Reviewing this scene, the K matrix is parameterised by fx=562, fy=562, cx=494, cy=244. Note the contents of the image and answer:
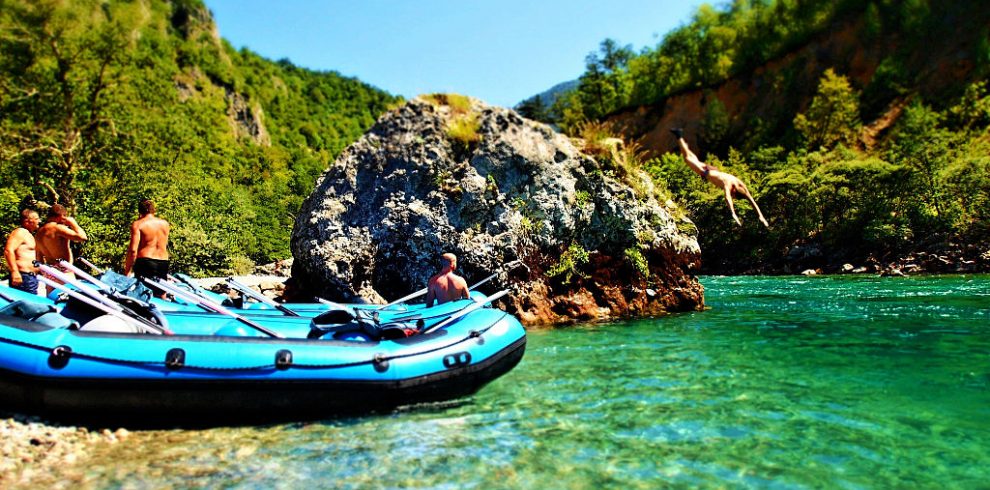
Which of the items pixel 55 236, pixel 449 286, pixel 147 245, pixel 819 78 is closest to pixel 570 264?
pixel 449 286

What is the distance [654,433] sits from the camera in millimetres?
4336

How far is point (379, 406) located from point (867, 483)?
12.0 feet

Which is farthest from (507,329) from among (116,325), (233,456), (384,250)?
(384,250)

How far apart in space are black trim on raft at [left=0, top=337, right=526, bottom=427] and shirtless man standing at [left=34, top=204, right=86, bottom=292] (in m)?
3.45

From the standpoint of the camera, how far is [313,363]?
15.8ft

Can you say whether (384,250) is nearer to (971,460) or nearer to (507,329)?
(507,329)

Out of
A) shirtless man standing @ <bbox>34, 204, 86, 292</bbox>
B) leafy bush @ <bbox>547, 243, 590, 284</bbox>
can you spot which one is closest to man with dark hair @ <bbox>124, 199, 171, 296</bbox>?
shirtless man standing @ <bbox>34, 204, 86, 292</bbox>

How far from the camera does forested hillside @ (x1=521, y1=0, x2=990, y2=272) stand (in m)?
24.1

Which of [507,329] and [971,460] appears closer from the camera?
[971,460]

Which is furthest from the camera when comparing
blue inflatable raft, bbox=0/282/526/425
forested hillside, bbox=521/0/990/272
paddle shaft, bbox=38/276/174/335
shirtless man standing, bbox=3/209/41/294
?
forested hillside, bbox=521/0/990/272

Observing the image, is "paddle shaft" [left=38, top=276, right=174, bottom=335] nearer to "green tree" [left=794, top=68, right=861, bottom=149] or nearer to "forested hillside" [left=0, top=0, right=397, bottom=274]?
"forested hillside" [left=0, top=0, right=397, bottom=274]

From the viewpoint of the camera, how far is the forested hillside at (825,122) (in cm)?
2414

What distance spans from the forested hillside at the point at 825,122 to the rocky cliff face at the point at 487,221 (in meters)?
2.08

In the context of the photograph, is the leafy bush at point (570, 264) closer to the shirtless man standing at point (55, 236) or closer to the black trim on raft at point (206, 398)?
the black trim on raft at point (206, 398)
